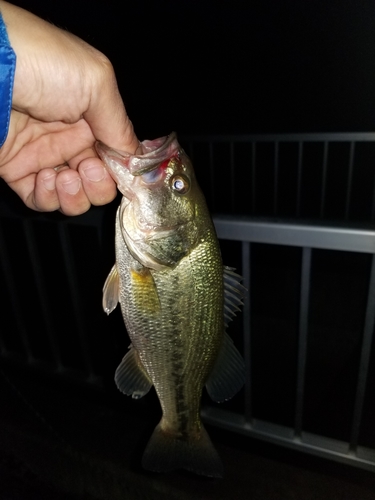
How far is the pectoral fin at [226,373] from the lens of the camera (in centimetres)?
170

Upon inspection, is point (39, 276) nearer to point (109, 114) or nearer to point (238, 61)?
point (109, 114)

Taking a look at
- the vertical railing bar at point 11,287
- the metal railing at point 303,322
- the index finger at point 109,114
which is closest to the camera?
the index finger at point 109,114

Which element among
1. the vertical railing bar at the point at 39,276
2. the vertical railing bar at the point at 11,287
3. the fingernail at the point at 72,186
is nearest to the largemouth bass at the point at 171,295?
the fingernail at the point at 72,186

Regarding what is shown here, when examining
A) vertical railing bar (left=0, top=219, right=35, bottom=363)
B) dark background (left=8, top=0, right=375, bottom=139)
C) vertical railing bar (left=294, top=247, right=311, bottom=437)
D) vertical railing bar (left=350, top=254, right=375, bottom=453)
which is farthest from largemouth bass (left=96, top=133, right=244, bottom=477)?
dark background (left=8, top=0, right=375, bottom=139)

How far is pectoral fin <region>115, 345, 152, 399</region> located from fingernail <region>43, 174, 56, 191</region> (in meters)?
0.70

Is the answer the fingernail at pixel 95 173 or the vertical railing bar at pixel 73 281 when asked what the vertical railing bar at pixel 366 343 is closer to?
the fingernail at pixel 95 173

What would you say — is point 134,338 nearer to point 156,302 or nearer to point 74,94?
point 156,302

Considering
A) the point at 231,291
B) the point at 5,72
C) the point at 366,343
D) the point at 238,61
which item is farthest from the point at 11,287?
the point at 238,61

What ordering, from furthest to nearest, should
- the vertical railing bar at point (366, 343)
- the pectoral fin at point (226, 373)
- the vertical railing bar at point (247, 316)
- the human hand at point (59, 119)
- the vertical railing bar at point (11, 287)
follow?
the vertical railing bar at point (11, 287) → the vertical railing bar at point (247, 316) → the vertical railing bar at point (366, 343) → the pectoral fin at point (226, 373) → the human hand at point (59, 119)

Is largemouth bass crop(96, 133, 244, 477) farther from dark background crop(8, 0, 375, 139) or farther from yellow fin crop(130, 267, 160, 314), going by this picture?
dark background crop(8, 0, 375, 139)

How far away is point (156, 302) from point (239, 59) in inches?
332

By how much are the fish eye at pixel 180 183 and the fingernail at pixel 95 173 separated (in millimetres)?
301

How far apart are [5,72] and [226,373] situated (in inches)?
50.9

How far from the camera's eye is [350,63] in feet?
27.2
